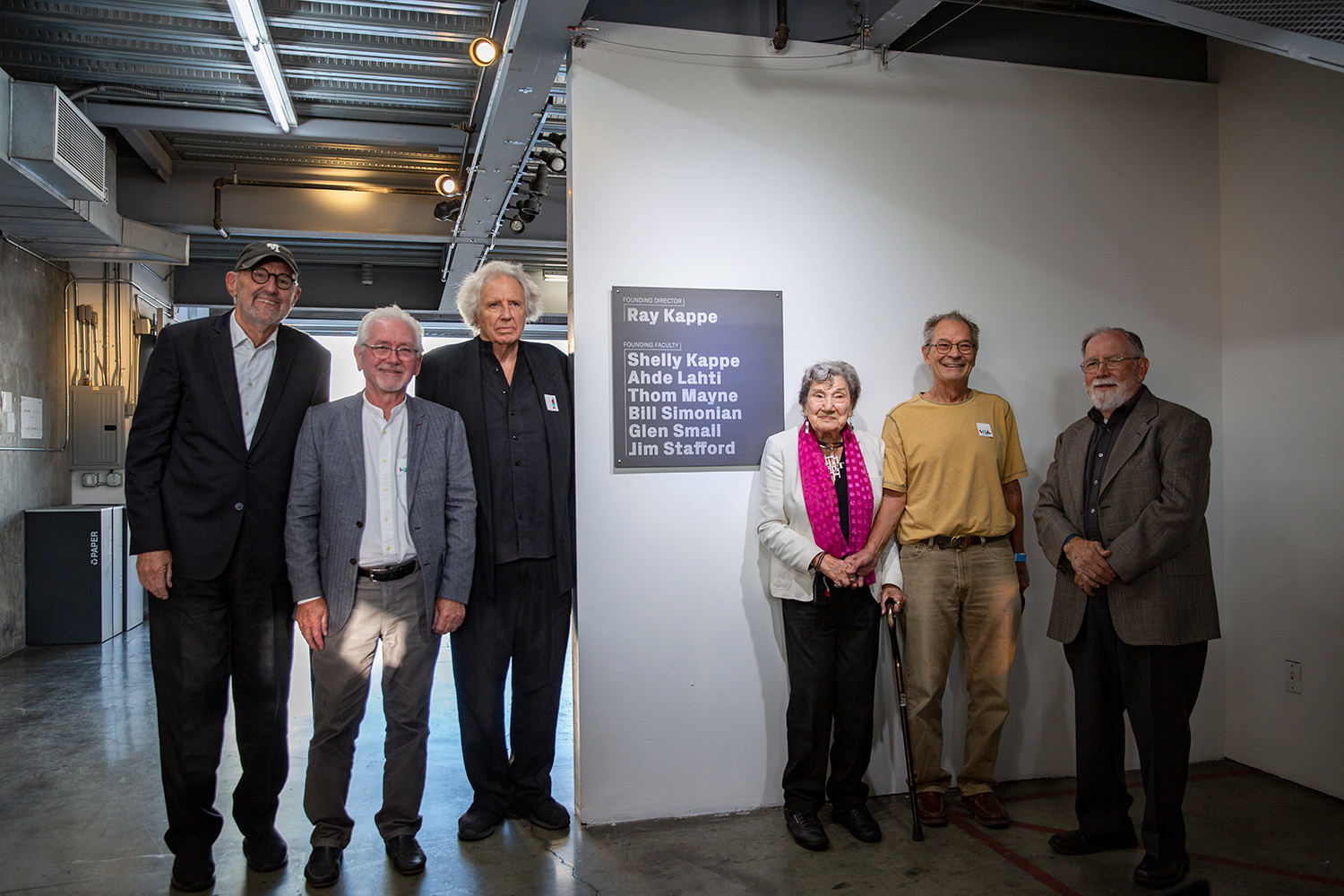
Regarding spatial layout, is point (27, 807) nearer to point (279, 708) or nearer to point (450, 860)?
point (279, 708)

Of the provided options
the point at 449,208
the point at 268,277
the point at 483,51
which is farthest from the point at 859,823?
the point at 449,208

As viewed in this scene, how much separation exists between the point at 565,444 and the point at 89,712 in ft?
11.3

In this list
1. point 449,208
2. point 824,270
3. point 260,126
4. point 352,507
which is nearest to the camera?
point 352,507

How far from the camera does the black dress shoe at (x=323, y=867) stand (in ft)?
8.79

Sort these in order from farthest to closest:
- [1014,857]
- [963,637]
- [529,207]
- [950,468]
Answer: [529,207]
[963,637]
[950,468]
[1014,857]

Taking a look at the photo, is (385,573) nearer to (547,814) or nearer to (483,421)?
(483,421)

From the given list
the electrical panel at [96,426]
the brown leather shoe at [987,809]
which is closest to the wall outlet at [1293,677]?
the brown leather shoe at [987,809]

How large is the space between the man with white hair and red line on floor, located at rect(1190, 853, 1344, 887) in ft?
6.90

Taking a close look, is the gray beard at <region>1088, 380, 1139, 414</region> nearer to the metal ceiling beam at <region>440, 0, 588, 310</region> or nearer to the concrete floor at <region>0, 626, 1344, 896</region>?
the concrete floor at <region>0, 626, 1344, 896</region>

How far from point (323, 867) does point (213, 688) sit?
64 cm

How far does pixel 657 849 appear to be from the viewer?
2.98 metres

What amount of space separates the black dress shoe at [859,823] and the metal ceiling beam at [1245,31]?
264 cm

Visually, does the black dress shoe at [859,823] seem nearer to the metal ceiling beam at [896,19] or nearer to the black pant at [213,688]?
the black pant at [213,688]

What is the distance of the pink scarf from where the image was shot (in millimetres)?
3086
